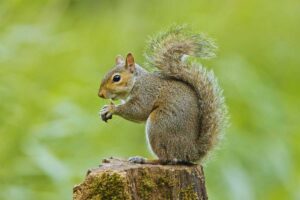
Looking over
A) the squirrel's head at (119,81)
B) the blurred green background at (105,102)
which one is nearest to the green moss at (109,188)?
the squirrel's head at (119,81)

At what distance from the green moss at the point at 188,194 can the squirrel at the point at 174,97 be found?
0.37 meters

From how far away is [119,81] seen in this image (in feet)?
11.1

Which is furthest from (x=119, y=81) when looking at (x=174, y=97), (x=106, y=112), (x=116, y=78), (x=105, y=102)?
(x=105, y=102)

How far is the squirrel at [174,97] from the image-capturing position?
322cm

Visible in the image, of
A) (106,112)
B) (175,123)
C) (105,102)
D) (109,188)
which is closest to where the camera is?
(109,188)

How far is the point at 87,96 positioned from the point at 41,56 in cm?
33

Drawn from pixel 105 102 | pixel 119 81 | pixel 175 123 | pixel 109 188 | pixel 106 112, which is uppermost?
pixel 105 102

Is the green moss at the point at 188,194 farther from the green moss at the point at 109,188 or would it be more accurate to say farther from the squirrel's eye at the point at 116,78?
the squirrel's eye at the point at 116,78

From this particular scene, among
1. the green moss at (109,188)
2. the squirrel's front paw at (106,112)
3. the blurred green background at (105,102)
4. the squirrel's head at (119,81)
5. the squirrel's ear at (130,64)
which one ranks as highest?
the blurred green background at (105,102)

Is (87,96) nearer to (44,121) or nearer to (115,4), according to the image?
(44,121)

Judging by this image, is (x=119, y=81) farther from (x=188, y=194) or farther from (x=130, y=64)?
(x=188, y=194)

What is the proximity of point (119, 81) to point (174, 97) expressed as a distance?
235 millimetres

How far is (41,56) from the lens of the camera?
5242 mm

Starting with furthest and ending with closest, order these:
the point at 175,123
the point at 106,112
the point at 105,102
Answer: the point at 105,102 → the point at 106,112 → the point at 175,123
